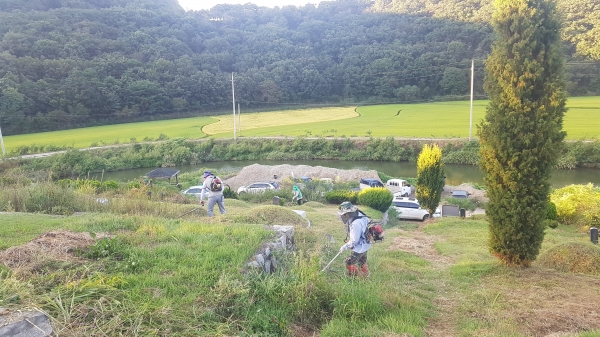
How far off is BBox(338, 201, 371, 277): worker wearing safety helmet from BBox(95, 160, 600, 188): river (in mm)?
26036

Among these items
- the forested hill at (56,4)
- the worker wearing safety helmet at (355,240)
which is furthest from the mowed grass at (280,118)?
the worker wearing safety helmet at (355,240)

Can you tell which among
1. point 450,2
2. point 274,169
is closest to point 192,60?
point 274,169

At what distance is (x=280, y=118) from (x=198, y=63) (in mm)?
22707

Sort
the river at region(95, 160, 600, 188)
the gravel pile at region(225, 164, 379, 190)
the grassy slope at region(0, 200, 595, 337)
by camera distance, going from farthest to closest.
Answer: the river at region(95, 160, 600, 188) < the gravel pile at region(225, 164, 379, 190) < the grassy slope at region(0, 200, 595, 337)

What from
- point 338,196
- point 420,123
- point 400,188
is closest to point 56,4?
point 420,123

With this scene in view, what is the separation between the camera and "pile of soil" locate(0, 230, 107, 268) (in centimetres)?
483

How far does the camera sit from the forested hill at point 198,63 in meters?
52.5

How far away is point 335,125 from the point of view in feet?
173

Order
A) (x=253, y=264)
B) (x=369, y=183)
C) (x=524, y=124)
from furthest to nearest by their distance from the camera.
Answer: (x=369, y=183), (x=524, y=124), (x=253, y=264)

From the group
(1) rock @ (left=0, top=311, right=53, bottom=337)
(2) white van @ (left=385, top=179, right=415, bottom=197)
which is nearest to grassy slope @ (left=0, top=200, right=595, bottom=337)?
(1) rock @ (left=0, top=311, right=53, bottom=337)

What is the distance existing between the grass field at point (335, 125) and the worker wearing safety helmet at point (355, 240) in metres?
38.4

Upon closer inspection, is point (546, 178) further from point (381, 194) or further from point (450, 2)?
point (450, 2)

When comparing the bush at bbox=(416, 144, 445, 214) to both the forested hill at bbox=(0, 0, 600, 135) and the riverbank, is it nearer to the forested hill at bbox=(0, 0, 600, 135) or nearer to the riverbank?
the riverbank

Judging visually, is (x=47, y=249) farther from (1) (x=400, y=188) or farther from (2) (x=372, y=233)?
(1) (x=400, y=188)
